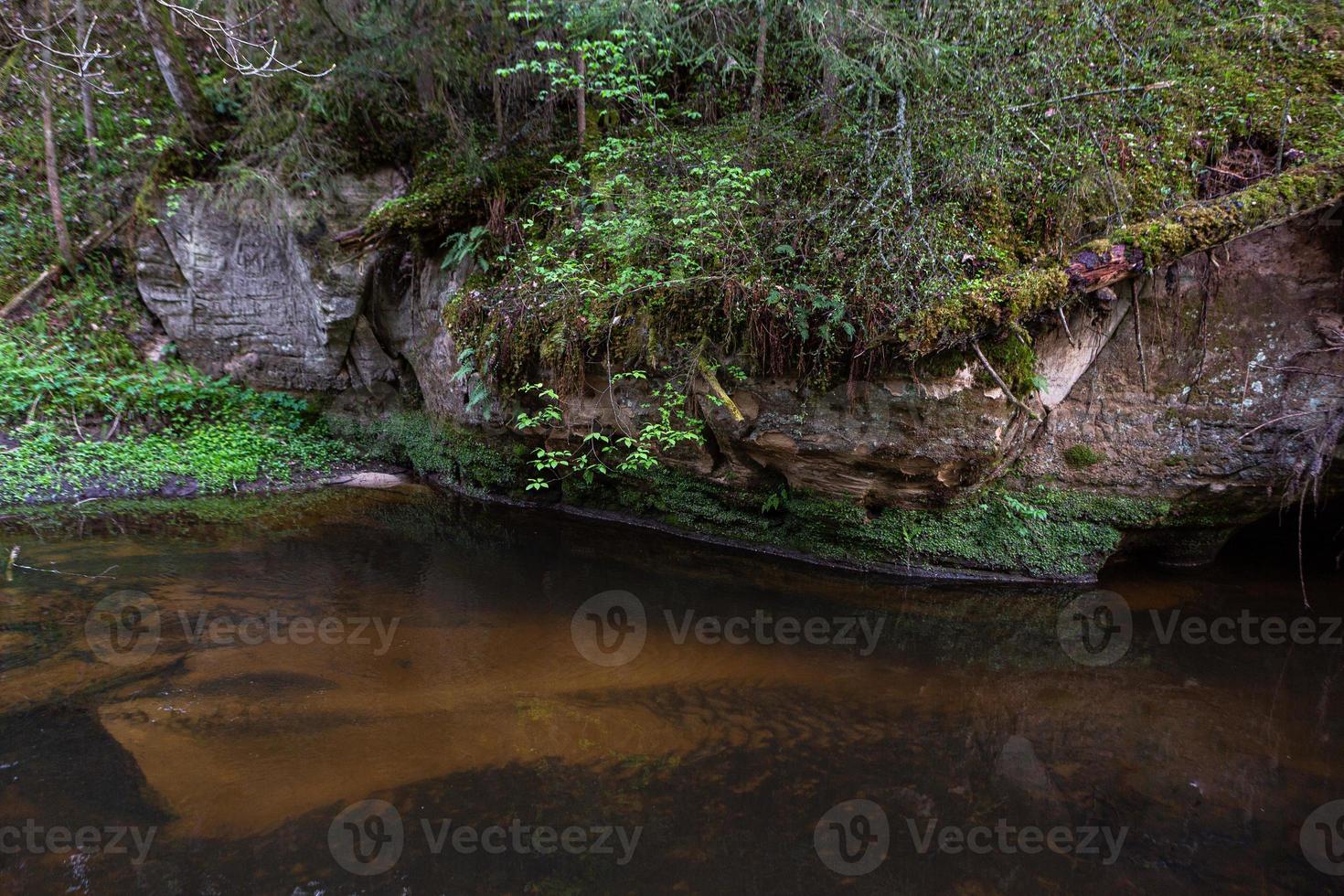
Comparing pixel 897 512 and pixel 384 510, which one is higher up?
pixel 897 512

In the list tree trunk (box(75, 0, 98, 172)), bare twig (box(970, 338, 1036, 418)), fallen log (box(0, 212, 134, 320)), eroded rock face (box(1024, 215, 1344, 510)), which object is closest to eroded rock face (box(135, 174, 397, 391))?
fallen log (box(0, 212, 134, 320))

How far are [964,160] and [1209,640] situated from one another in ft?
14.3

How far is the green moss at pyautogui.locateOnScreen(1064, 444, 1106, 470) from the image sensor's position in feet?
19.8

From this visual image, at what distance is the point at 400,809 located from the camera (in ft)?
11.4

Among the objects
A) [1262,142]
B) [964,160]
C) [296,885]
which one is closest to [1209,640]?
[1262,142]

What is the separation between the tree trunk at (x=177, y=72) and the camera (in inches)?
335

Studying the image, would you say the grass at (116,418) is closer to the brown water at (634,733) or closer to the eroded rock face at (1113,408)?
the brown water at (634,733)

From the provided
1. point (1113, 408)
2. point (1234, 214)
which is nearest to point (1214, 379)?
point (1113, 408)

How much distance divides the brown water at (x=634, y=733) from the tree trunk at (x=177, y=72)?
18.7 feet

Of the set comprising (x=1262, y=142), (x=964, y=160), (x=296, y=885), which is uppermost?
(x=1262, y=142)

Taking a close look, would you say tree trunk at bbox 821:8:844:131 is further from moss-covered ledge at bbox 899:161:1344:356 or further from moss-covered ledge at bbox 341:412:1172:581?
moss-covered ledge at bbox 341:412:1172:581

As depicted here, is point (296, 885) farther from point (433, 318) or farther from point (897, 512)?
point (433, 318)

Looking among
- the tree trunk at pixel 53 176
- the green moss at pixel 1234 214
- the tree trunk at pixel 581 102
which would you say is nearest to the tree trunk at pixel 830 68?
the tree trunk at pixel 581 102

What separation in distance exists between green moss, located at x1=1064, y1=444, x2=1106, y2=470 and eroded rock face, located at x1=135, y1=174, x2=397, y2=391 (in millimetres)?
7884
